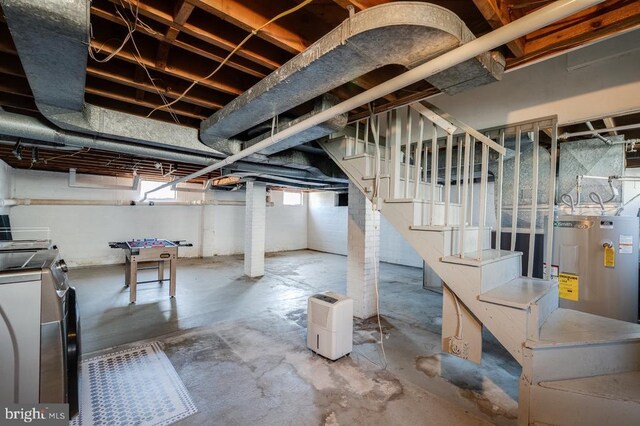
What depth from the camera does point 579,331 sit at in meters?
1.73

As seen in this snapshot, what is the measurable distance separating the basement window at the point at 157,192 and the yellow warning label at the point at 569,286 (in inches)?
314

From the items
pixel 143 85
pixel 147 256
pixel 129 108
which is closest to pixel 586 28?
pixel 143 85

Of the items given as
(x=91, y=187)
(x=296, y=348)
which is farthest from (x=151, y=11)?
(x=91, y=187)

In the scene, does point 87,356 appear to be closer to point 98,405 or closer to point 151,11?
point 98,405

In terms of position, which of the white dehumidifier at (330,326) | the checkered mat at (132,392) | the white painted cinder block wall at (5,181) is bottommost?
the checkered mat at (132,392)

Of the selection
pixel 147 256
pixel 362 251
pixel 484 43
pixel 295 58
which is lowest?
pixel 147 256

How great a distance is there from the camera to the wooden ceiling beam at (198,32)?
120 centimetres

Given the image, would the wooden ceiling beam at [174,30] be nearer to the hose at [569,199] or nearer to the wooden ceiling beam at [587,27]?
the wooden ceiling beam at [587,27]

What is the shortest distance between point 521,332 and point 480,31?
1.70 m

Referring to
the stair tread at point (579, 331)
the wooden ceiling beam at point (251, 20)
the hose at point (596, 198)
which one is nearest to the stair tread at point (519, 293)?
the stair tread at point (579, 331)

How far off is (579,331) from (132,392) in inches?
123

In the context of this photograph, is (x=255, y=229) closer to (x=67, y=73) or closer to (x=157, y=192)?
(x=157, y=192)

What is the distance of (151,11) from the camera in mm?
1202

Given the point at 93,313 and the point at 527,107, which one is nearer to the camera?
the point at 527,107
